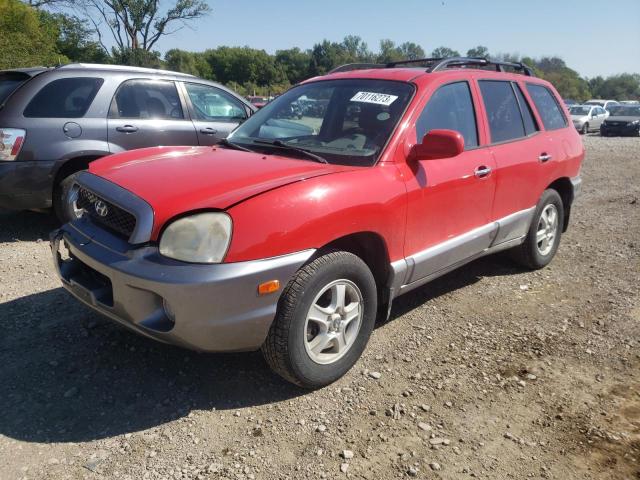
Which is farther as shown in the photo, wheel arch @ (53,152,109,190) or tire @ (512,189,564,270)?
wheel arch @ (53,152,109,190)

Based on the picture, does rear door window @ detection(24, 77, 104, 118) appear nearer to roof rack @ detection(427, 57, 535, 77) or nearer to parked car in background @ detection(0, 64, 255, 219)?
parked car in background @ detection(0, 64, 255, 219)

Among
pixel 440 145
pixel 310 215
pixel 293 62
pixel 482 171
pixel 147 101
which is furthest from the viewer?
pixel 293 62

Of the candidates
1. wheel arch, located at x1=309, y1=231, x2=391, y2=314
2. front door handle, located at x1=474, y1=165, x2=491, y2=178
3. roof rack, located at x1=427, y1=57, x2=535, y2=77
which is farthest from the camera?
roof rack, located at x1=427, y1=57, x2=535, y2=77

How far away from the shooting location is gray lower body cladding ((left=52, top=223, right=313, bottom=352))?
Answer: 2373 mm

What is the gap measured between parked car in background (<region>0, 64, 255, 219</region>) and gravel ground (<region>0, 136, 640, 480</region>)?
4.10 feet

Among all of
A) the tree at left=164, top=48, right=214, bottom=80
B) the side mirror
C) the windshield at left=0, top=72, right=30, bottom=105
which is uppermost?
the tree at left=164, top=48, right=214, bottom=80

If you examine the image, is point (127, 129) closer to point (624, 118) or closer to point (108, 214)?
point (108, 214)

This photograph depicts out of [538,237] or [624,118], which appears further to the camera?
[624,118]

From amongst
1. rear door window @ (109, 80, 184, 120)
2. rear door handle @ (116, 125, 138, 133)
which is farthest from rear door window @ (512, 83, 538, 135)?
rear door handle @ (116, 125, 138, 133)

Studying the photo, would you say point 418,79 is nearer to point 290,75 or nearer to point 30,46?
point 30,46

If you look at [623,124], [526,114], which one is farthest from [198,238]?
[623,124]

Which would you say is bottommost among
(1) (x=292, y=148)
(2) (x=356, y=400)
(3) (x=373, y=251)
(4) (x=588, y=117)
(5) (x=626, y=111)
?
(2) (x=356, y=400)

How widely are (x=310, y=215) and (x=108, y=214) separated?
1122mm

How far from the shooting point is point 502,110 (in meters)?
4.29
